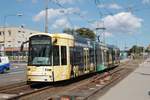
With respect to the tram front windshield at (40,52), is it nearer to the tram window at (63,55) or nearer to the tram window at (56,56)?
the tram window at (56,56)

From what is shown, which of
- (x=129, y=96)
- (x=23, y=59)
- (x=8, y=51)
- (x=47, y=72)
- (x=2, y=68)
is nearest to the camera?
(x=129, y=96)

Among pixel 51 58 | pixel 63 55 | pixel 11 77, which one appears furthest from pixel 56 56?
pixel 11 77

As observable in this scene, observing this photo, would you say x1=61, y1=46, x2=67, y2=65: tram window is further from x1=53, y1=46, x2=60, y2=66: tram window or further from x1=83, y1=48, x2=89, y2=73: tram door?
x1=83, y1=48, x2=89, y2=73: tram door

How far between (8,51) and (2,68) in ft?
224

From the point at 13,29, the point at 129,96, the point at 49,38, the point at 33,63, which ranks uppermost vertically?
the point at 13,29

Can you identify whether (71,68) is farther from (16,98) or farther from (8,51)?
(8,51)

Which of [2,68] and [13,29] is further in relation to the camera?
[13,29]

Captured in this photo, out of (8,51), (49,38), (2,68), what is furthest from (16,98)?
(8,51)

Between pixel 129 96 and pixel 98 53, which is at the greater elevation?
pixel 98 53

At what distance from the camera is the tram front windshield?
878 inches

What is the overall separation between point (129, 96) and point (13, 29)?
113 meters

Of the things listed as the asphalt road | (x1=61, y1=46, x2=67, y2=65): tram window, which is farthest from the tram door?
(x1=61, y1=46, x2=67, y2=65): tram window

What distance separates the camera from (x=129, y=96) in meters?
18.1

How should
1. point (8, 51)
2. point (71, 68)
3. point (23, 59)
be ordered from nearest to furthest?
point (71, 68)
point (23, 59)
point (8, 51)
